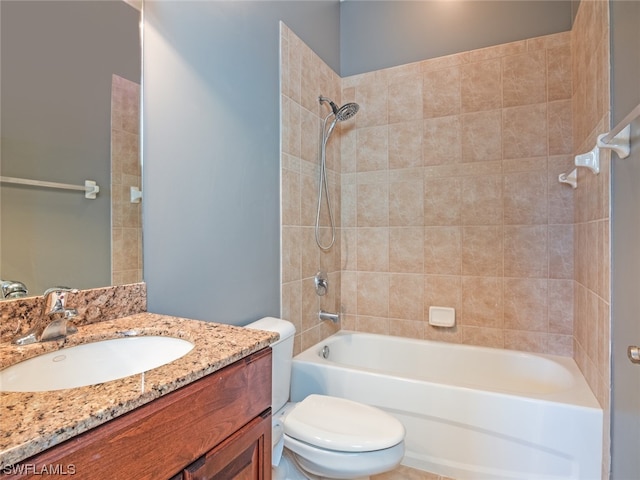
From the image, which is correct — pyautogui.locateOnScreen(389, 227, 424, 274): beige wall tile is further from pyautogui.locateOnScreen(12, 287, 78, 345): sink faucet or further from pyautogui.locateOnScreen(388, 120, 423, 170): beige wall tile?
pyautogui.locateOnScreen(12, 287, 78, 345): sink faucet

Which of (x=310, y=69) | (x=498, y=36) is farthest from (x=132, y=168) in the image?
(x=498, y=36)

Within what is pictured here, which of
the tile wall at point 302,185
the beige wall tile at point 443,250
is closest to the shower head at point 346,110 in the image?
the tile wall at point 302,185

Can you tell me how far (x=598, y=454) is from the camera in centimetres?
133

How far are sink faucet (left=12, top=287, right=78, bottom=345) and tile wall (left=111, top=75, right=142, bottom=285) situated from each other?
18cm

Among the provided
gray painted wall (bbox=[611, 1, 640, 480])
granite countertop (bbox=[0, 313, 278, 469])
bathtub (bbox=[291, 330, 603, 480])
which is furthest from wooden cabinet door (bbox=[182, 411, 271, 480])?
gray painted wall (bbox=[611, 1, 640, 480])

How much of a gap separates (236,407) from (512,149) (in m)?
2.06

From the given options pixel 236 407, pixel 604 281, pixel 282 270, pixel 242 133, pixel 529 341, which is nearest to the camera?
pixel 236 407

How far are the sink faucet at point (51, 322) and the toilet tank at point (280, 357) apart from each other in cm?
74

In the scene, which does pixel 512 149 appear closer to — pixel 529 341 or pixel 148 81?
pixel 529 341

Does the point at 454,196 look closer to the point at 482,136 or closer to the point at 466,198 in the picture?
the point at 466,198

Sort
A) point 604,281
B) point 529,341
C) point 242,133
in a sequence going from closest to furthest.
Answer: point 604,281 → point 242,133 → point 529,341

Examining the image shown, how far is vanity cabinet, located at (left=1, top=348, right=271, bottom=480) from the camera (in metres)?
0.50

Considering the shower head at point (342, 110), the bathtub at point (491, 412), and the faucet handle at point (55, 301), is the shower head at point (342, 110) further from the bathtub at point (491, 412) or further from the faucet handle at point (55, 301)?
the faucet handle at point (55, 301)

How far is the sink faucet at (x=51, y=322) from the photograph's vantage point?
0.82m
